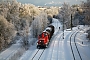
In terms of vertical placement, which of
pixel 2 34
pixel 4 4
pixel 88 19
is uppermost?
pixel 4 4

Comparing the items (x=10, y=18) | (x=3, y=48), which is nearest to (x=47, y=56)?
(x=3, y=48)

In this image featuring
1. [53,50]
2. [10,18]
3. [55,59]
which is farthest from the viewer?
[10,18]

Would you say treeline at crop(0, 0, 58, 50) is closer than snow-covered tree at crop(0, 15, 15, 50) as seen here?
No

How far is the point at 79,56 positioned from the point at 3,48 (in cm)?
1903

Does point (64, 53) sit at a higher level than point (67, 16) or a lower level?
lower

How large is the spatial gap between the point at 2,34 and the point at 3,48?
3104mm

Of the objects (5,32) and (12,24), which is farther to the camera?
(12,24)

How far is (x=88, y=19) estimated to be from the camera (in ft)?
108

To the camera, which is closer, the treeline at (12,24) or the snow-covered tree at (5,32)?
the snow-covered tree at (5,32)

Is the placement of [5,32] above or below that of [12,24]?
below

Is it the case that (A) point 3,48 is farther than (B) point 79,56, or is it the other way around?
(A) point 3,48

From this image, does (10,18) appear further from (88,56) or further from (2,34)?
(88,56)

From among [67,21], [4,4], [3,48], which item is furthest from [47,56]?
[67,21]

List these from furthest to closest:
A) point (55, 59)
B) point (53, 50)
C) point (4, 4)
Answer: point (4, 4) → point (53, 50) → point (55, 59)
